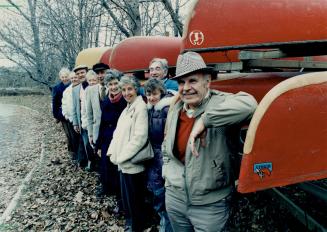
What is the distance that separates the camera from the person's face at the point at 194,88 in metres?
2.57

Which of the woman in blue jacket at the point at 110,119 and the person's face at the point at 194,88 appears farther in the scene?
the woman in blue jacket at the point at 110,119

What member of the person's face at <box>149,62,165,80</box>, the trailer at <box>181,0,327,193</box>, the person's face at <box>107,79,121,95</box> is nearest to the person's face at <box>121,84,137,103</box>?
the person's face at <box>149,62,165,80</box>

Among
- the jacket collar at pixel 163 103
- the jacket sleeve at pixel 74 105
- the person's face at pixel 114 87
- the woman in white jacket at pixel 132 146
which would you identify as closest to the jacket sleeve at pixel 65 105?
the jacket sleeve at pixel 74 105

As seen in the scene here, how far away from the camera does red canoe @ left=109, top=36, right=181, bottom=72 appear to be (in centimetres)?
582

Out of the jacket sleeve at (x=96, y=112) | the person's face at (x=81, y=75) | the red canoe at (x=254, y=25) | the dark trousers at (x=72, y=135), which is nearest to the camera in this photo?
the red canoe at (x=254, y=25)

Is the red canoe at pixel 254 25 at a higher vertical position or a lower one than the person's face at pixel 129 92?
higher

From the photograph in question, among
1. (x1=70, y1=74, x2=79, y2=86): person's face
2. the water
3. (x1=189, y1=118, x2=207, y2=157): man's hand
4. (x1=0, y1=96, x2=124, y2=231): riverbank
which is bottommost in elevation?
the water

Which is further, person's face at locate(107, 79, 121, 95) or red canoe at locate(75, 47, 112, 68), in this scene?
red canoe at locate(75, 47, 112, 68)

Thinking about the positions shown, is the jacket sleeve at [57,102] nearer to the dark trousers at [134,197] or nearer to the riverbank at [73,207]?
the riverbank at [73,207]

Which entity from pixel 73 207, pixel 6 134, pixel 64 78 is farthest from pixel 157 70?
pixel 6 134

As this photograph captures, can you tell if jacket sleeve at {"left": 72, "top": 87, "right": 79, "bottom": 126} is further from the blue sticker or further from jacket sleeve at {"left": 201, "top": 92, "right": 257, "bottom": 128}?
the blue sticker

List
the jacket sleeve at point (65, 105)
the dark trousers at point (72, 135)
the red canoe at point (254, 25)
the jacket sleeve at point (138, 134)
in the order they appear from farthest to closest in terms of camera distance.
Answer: the dark trousers at point (72, 135) → the jacket sleeve at point (65, 105) → the jacket sleeve at point (138, 134) → the red canoe at point (254, 25)

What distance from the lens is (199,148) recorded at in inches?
99.8

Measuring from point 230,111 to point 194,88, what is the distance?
0.38 m
